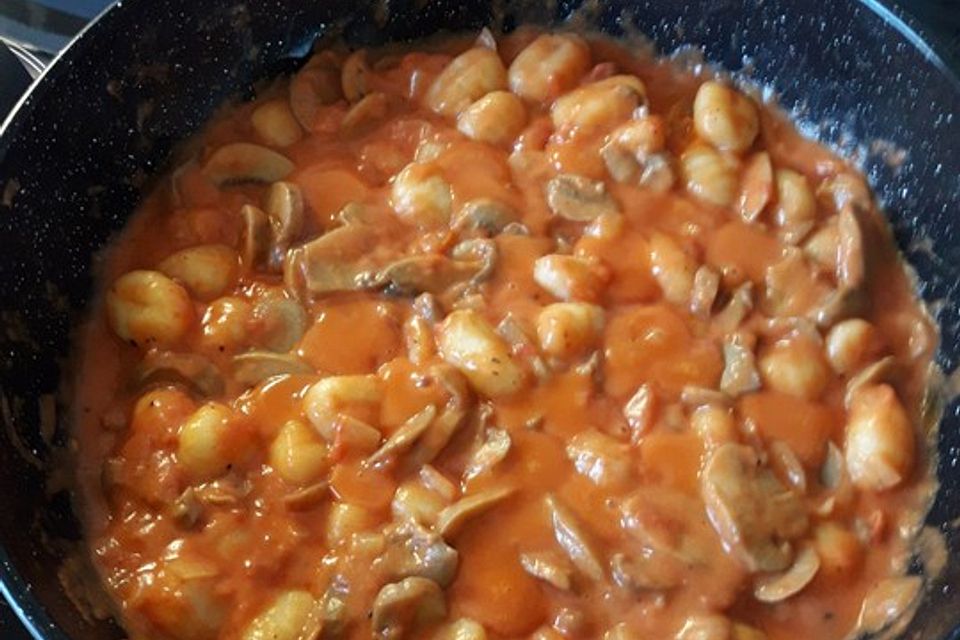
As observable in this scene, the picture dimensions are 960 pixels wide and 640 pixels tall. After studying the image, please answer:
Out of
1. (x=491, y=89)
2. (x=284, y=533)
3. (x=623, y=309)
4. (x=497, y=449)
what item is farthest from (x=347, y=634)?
(x=491, y=89)

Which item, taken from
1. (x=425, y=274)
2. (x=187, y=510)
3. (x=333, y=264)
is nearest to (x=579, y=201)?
(x=425, y=274)

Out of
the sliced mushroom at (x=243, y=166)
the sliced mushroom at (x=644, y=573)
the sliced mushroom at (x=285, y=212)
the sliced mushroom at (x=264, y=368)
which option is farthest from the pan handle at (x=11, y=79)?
the sliced mushroom at (x=644, y=573)

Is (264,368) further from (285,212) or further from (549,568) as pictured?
(549,568)

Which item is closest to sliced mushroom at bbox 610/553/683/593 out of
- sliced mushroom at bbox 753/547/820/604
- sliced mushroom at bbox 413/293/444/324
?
sliced mushroom at bbox 753/547/820/604

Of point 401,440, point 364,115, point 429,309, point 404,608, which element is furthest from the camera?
point 364,115

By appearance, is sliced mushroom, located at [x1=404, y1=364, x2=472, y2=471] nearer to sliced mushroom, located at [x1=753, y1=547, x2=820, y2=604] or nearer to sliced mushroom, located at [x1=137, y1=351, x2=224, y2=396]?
sliced mushroom, located at [x1=137, y1=351, x2=224, y2=396]
